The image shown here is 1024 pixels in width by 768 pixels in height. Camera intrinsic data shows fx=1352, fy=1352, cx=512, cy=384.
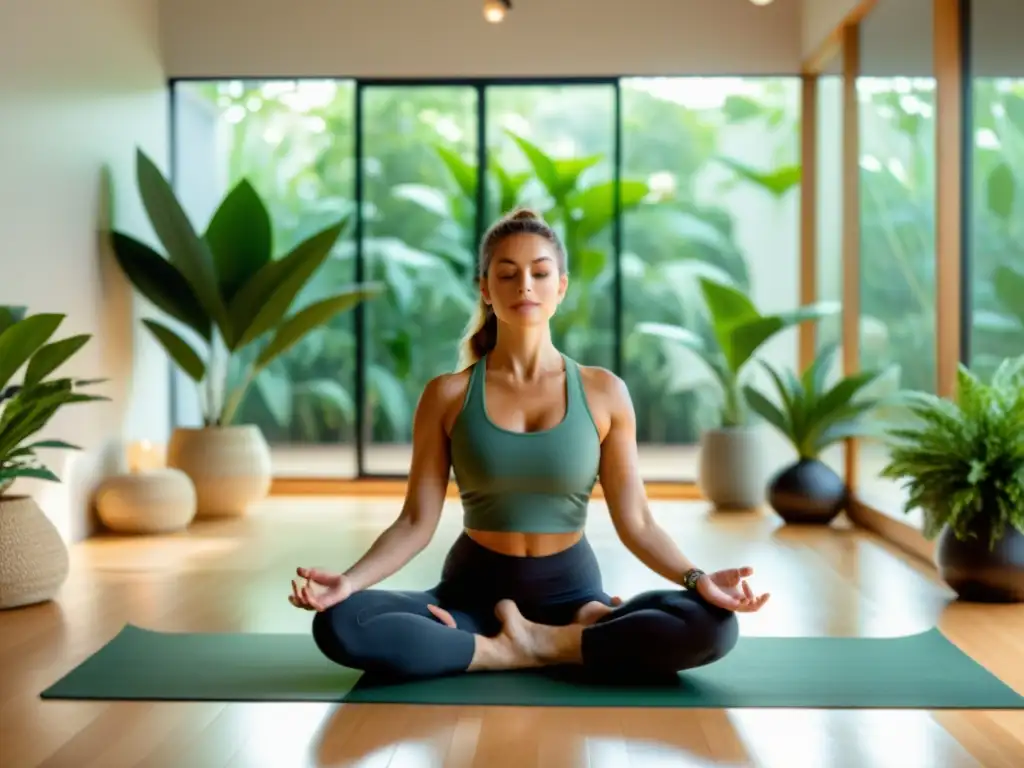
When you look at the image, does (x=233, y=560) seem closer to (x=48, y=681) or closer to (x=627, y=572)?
(x=627, y=572)

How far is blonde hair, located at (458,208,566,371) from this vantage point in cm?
291

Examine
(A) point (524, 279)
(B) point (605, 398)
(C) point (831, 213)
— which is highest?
(C) point (831, 213)

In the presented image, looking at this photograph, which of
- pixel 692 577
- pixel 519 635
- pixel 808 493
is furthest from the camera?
pixel 808 493

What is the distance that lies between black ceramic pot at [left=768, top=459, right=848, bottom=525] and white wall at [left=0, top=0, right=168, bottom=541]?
8.94 feet

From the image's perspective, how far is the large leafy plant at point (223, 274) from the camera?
548 centimetres

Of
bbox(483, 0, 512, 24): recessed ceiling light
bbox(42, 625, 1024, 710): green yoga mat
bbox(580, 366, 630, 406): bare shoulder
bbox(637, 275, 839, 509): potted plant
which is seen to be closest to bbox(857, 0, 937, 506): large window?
bbox(637, 275, 839, 509): potted plant

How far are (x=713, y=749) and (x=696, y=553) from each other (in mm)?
2455

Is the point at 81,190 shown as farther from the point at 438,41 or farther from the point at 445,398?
the point at 445,398

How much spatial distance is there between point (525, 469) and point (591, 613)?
336 millimetres

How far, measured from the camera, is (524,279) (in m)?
2.85

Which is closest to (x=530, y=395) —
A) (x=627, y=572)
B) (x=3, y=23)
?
(x=627, y=572)

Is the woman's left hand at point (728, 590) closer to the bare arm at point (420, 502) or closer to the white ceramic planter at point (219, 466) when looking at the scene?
the bare arm at point (420, 502)

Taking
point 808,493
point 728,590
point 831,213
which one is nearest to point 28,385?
point 728,590

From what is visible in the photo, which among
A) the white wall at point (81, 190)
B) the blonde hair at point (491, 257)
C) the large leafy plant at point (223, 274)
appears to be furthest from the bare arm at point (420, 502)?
the large leafy plant at point (223, 274)
